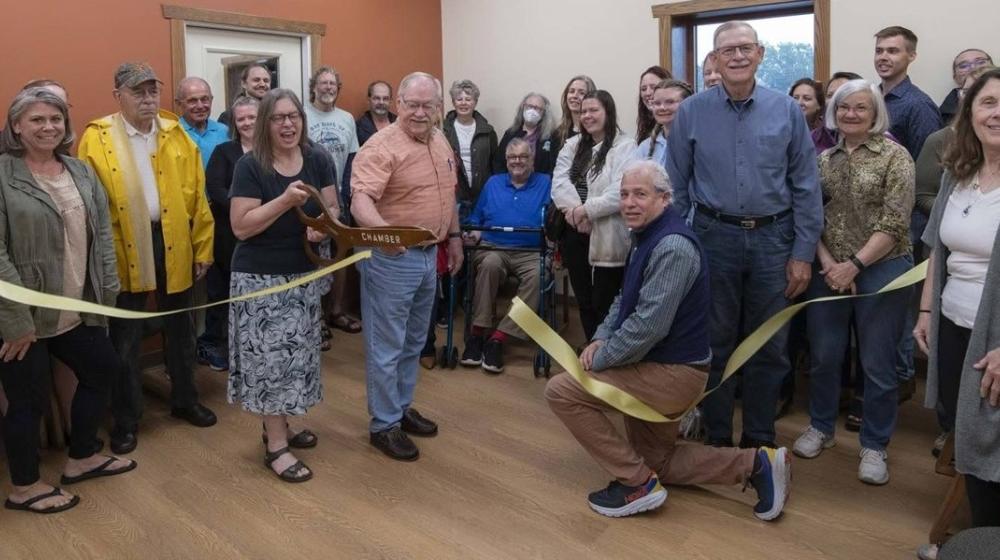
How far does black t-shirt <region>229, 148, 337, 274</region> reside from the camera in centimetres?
280

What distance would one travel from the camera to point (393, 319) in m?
3.10

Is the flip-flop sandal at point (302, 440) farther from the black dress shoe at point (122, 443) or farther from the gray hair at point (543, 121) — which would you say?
the gray hair at point (543, 121)

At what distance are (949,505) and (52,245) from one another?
9.85 ft

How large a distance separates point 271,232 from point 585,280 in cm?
181

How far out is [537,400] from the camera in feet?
12.8

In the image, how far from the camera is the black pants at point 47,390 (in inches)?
106

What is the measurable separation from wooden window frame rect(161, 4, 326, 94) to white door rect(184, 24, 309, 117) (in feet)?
0.16

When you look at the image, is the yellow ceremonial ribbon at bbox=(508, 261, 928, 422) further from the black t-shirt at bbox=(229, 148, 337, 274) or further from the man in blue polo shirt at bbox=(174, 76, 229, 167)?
the man in blue polo shirt at bbox=(174, 76, 229, 167)

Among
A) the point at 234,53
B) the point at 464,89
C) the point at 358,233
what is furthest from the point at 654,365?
the point at 234,53

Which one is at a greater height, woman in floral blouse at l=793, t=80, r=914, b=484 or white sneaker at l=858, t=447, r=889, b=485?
woman in floral blouse at l=793, t=80, r=914, b=484

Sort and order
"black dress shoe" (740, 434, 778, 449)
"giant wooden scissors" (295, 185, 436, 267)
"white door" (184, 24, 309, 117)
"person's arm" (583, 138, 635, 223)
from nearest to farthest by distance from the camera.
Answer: "giant wooden scissors" (295, 185, 436, 267)
"black dress shoe" (740, 434, 778, 449)
"person's arm" (583, 138, 635, 223)
"white door" (184, 24, 309, 117)

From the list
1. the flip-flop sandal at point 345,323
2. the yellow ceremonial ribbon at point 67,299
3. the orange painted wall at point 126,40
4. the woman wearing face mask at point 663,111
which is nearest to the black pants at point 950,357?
the woman wearing face mask at point 663,111

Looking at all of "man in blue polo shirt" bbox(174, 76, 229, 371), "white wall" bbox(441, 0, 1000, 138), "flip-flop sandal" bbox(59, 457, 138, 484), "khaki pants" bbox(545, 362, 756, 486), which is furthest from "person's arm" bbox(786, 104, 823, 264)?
"man in blue polo shirt" bbox(174, 76, 229, 371)

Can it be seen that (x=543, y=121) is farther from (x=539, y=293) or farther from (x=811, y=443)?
(x=811, y=443)
